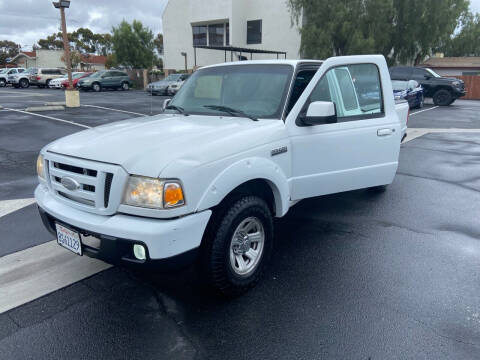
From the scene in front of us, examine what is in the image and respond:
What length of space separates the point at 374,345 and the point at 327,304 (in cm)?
52

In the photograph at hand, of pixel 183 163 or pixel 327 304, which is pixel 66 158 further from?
pixel 327 304

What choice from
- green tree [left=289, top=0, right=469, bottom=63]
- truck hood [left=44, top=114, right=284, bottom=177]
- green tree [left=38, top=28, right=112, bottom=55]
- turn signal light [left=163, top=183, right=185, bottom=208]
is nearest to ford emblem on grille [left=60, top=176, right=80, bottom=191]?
truck hood [left=44, top=114, right=284, bottom=177]

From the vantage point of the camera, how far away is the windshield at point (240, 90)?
12.2 ft

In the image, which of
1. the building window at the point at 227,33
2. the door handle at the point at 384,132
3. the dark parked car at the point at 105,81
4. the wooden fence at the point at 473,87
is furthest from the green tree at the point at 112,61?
the door handle at the point at 384,132

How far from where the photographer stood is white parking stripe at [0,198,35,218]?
5.04m

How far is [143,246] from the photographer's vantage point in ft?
8.18

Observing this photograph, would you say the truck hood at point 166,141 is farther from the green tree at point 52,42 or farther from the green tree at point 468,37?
the green tree at point 52,42

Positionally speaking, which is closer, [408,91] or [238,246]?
[238,246]

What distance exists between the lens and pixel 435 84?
67.1 feet

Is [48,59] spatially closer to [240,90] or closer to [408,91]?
[408,91]

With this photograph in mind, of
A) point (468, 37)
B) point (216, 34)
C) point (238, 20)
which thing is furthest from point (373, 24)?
point (468, 37)

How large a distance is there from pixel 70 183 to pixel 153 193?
75 cm

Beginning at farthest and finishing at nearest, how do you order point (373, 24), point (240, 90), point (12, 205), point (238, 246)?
point (373, 24)
point (12, 205)
point (240, 90)
point (238, 246)

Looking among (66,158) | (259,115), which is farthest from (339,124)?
(66,158)
